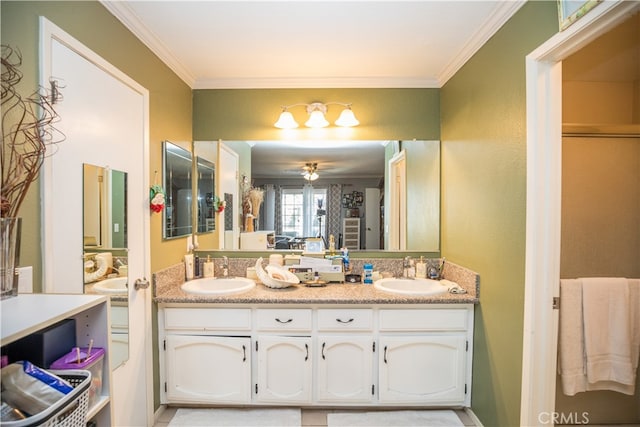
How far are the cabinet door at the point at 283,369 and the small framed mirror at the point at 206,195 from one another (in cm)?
104

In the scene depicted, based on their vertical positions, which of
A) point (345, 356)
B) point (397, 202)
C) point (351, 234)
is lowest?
point (345, 356)

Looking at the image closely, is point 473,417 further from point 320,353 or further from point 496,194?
point 496,194

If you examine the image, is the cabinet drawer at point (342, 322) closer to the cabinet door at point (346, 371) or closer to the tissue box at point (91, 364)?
the cabinet door at point (346, 371)

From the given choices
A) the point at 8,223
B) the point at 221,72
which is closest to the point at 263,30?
the point at 221,72

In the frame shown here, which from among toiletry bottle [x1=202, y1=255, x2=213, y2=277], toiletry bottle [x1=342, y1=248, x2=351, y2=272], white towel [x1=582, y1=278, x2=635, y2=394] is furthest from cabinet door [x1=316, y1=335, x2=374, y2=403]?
white towel [x1=582, y1=278, x2=635, y2=394]

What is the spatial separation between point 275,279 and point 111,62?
1539 mm

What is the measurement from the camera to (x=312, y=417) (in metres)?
1.96

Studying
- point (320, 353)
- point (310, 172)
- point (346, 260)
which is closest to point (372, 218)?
point (346, 260)

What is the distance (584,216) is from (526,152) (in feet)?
2.19

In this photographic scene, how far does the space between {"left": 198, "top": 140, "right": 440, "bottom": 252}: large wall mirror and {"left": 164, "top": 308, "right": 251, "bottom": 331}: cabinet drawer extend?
680 millimetres

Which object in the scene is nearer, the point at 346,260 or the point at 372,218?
the point at 346,260

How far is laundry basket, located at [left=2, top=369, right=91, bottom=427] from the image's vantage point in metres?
0.68

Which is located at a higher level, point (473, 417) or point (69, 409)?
point (69, 409)

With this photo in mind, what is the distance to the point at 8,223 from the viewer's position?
0.87m
